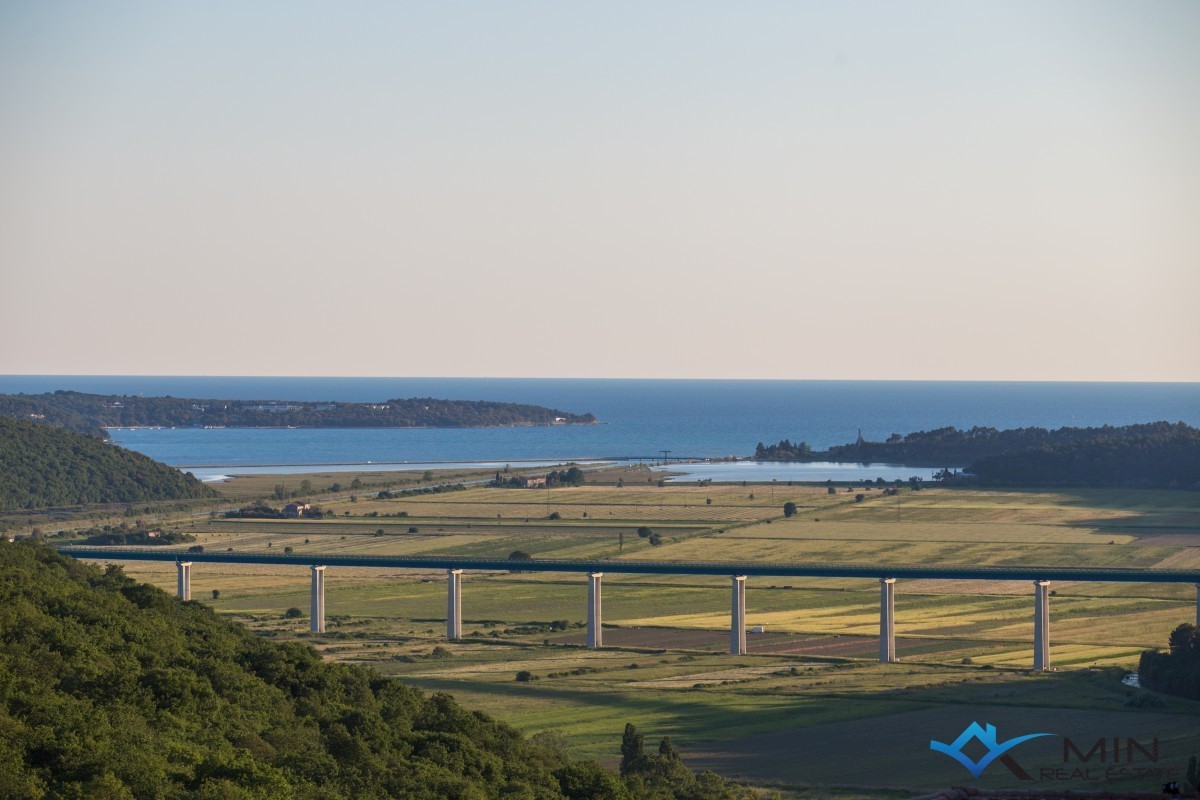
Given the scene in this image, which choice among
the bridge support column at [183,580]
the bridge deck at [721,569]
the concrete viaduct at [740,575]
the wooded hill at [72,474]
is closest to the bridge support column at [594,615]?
the concrete viaduct at [740,575]

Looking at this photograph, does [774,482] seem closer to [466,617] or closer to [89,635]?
[466,617]

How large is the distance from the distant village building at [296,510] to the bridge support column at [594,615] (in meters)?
69.4

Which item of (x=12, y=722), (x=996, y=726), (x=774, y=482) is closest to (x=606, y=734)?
(x=996, y=726)

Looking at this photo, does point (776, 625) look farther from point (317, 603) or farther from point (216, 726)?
point (216, 726)

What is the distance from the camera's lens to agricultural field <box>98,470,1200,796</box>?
6062cm

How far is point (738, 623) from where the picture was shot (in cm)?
8212

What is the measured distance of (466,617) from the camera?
93.2 m

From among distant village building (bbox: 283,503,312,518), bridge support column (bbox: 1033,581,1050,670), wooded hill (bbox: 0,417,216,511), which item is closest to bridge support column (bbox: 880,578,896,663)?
bridge support column (bbox: 1033,581,1050,670)

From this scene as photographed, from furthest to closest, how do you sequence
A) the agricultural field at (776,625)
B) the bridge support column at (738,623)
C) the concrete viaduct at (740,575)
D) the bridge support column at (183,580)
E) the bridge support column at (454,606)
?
the bridge support column at (183,580) < the bridge support column at (454,606) < the bridge support column at (738,623) < the concrete viaduct at (740,575) < the agricultural field at (776,625)

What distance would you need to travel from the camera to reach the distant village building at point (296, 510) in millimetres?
150375

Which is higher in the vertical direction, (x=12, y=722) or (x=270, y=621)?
(x=12, y=722)

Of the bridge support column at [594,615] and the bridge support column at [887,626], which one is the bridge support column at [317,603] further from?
the bridge support column at [887,626]

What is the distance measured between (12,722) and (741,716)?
1339 inches

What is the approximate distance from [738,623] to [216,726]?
144ft
